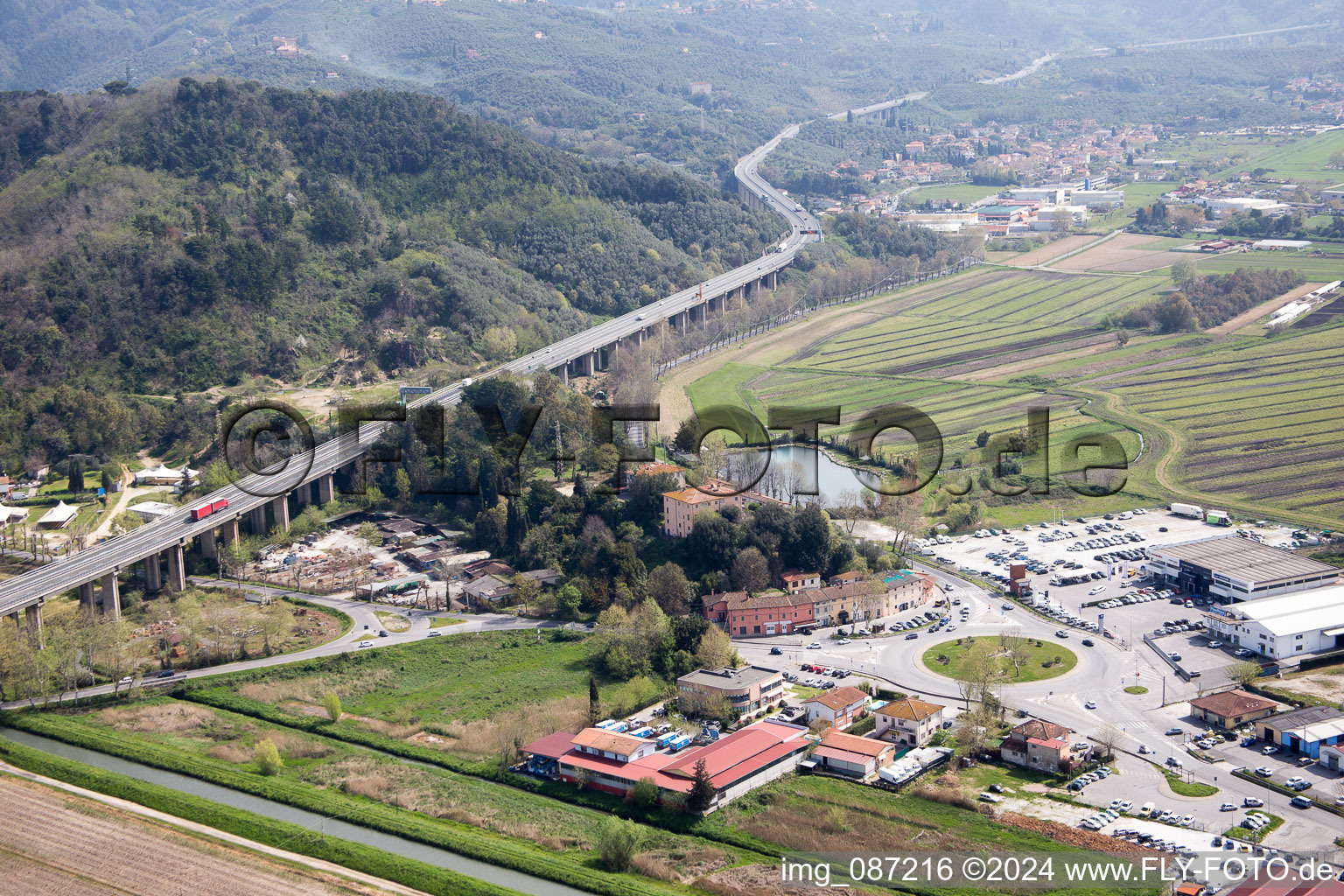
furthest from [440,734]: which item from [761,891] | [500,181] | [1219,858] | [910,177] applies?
[910,177]

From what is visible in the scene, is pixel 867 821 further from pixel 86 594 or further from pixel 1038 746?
pixel 86 594

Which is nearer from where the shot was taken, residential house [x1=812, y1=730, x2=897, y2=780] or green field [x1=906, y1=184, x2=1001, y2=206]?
residential house [x1=812, y1=730, x2=897, y2=780]

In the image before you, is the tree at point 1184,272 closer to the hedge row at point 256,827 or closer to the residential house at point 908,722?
the residential house at point 908,722

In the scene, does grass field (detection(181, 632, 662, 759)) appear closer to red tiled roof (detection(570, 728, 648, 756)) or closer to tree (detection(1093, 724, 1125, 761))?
red tiled roof (detection(570, 728, 648, 756))

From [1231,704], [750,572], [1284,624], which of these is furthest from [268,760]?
[1284,624]

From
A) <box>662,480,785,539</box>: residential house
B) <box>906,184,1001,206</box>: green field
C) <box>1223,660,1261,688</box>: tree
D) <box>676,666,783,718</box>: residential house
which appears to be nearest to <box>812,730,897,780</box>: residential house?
<box>676,666,783,718</box>: residential house

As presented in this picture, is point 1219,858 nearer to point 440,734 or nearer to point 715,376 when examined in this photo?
point 440,734
